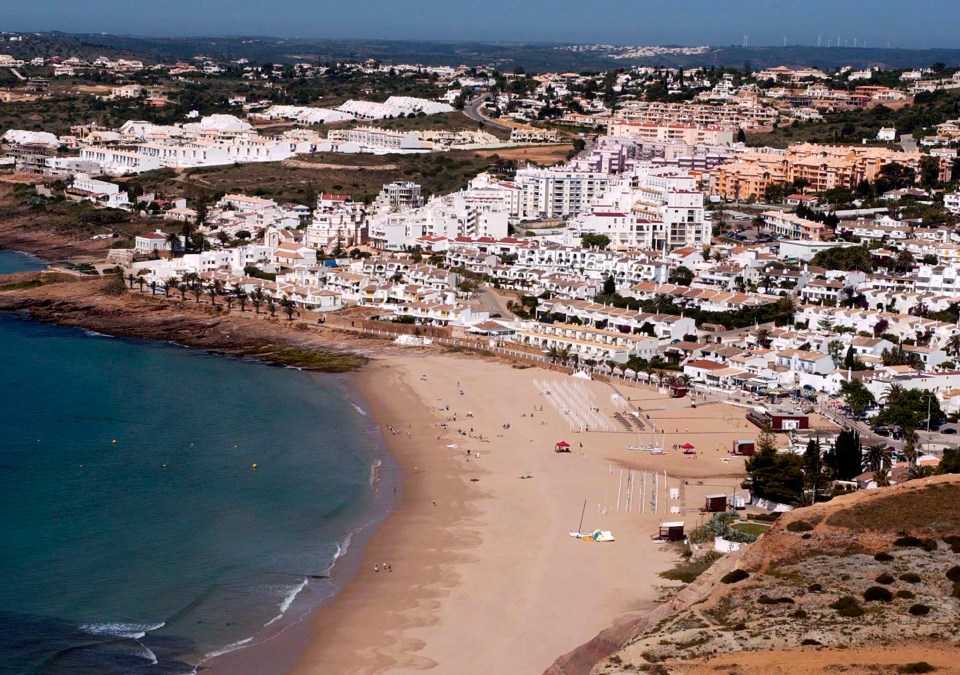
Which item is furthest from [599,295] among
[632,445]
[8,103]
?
[8,103]

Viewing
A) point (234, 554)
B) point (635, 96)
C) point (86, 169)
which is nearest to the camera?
point (234, 554)

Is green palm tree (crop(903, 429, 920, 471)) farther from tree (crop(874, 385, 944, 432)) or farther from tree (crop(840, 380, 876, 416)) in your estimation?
tree (crop(840, 380, 876, 416))

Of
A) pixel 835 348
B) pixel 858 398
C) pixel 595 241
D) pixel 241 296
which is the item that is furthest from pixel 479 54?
pixel 858 398

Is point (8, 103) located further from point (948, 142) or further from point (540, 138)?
point (948, 142)

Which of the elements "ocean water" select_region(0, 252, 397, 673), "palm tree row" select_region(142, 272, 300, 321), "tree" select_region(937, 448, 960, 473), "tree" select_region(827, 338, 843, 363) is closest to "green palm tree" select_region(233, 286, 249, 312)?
"palm tree row" select_region(142, 272, 300, 321)

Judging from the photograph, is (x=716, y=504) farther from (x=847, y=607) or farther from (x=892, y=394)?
(x=847, y=607)

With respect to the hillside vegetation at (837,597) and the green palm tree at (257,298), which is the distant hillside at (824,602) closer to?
the hillside vegetation at (837,597)

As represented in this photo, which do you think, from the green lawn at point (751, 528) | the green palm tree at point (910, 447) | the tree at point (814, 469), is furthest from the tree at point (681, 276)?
the green lawn at point (751, 528)
